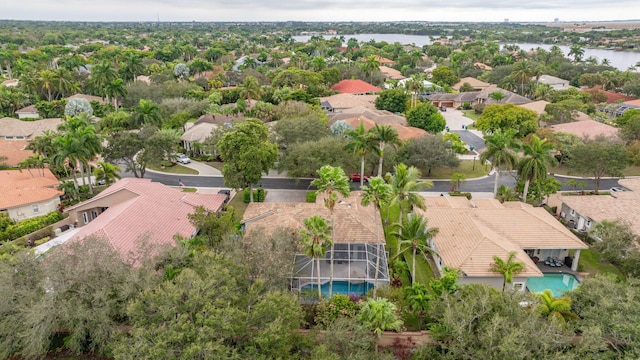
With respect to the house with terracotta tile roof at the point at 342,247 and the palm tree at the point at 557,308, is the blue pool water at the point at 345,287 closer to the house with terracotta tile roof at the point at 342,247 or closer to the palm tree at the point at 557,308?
the house with terracotta tile roof at the point at 342,247

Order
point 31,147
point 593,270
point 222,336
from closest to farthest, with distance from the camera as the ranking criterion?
1. point 222,336
2. point 593,270
3. point 31,147

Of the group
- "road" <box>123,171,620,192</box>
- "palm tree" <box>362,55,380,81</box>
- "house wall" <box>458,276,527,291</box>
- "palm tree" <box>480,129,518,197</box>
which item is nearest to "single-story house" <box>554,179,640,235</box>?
"palm tree" <box>480,129,518,197</box>

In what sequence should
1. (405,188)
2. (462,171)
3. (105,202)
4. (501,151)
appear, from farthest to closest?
(462,171), (501,151), (105,202), (405,188)

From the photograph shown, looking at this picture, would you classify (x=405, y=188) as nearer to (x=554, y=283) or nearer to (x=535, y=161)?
(x=554, y=283)

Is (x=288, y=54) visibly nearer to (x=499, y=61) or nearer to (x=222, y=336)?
(x=499, y=61)

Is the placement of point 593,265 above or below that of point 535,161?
below

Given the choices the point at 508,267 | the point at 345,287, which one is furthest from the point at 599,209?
the point at 345,287

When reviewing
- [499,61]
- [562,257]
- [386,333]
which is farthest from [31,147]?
[499,61]
